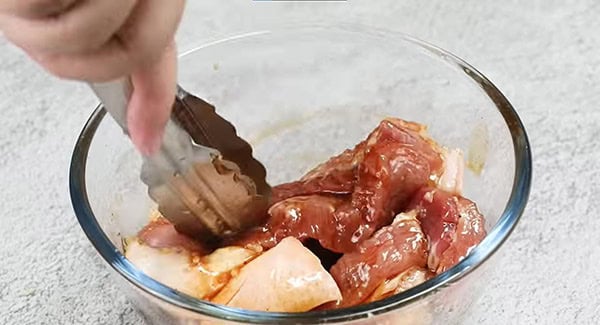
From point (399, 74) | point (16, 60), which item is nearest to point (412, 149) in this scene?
point (399, 74)

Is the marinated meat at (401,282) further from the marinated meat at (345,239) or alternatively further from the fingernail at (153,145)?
the fingernail at (153,145)

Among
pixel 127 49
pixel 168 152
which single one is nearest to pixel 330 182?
pixel 168 152

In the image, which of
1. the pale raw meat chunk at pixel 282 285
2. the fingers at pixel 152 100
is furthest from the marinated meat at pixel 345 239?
the fingers at pixel 152 100

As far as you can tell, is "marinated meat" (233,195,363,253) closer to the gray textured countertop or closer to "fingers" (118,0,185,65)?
the gray textured countertop

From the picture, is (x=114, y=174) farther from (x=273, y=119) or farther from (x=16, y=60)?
(x=16, y=60)

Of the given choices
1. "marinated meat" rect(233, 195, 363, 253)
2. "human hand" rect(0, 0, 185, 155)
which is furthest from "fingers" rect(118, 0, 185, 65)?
"marinated meat" rect(233, 195, 363, 253)
